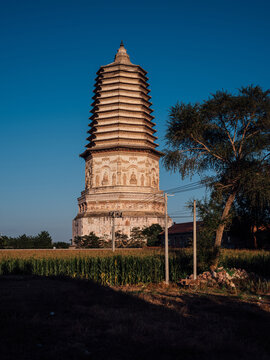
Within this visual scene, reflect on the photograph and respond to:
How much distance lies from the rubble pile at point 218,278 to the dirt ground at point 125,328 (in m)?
6.17

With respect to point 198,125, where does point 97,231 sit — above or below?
below

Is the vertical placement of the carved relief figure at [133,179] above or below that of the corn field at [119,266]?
above

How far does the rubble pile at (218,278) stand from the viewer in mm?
19922

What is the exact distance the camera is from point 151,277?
23531mm

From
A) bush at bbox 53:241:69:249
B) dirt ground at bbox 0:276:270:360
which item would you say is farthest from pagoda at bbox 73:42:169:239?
dirt ground at bbox 0:276:270:360

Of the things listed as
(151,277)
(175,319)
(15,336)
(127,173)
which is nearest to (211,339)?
(175,319)

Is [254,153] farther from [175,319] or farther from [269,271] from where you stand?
[175,319]

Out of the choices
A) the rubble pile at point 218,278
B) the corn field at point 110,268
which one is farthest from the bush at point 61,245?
the rubble pile at point 218,278

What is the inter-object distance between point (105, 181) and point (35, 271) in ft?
111

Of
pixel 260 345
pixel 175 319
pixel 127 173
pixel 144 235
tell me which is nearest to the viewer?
pixel 260 345

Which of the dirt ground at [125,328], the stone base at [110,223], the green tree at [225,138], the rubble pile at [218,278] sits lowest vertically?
the rubble pile at [218,278]

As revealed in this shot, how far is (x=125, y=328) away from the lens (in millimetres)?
8891

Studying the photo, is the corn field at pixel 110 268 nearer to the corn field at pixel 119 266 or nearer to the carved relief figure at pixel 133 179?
the corn field at pixel 119 266

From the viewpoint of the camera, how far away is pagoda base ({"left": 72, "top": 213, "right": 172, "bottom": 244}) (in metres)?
54.4
